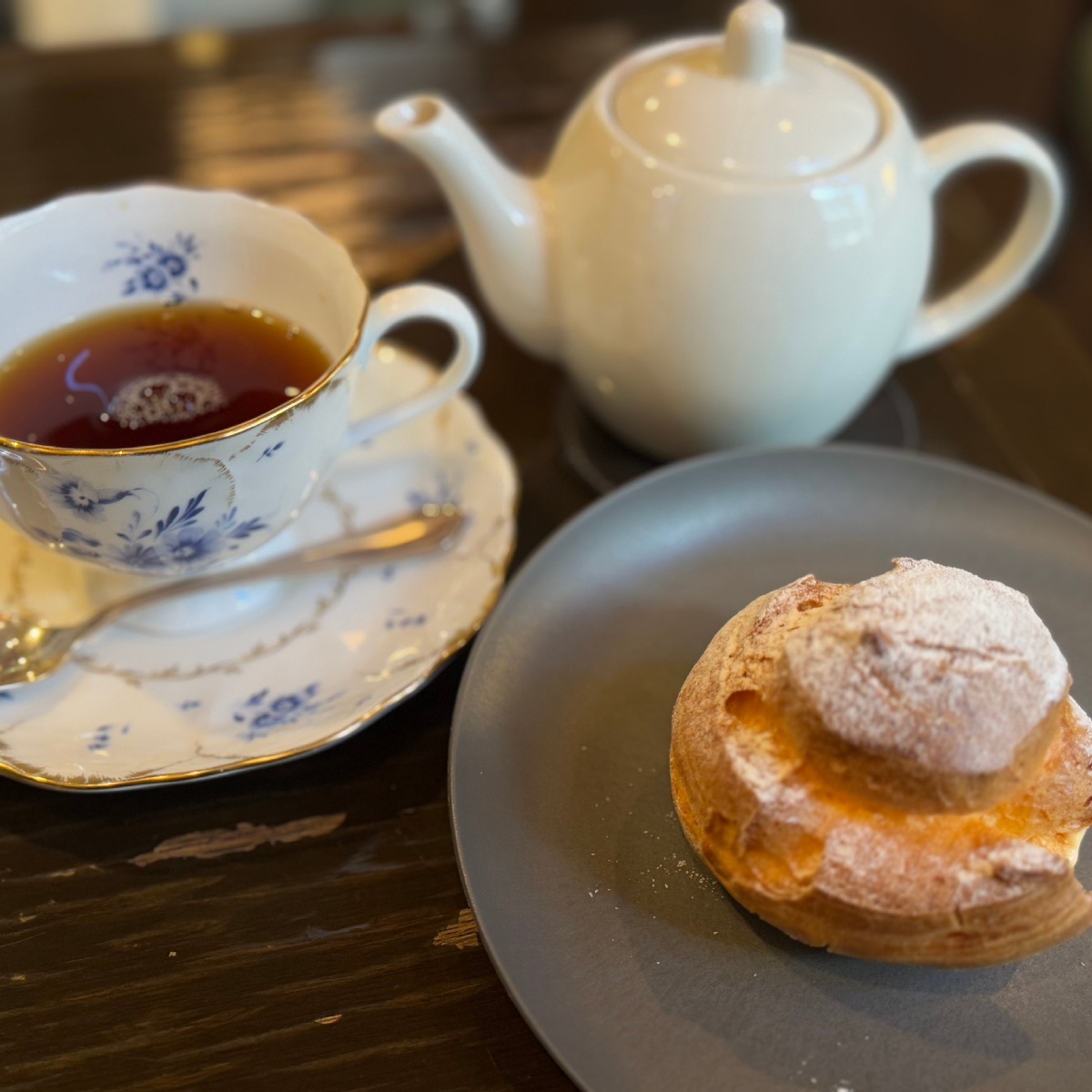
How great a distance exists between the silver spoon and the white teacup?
1.7 inches

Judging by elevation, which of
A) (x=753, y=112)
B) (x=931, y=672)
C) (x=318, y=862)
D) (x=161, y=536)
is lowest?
(x=318, y=862)

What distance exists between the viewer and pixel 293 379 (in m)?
0.88

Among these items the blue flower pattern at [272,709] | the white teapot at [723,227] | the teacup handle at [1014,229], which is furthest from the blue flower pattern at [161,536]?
the teacup handle at [1014,229]

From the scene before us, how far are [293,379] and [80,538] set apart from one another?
21cm

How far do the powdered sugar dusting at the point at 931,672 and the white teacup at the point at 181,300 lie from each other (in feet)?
1.31

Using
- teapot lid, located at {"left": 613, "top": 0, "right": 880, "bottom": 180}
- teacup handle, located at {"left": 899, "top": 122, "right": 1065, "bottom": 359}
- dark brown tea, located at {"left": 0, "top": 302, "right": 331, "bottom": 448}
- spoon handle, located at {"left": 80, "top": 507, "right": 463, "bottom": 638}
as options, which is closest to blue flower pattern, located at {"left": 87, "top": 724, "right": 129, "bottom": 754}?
spoon handle, located at {"left": 80, "top": 507, "right": 463, "bottom": 638}

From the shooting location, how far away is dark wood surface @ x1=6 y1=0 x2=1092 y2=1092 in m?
0.65

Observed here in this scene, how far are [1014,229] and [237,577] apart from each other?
814mm

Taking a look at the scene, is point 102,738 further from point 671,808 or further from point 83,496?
point 671,808

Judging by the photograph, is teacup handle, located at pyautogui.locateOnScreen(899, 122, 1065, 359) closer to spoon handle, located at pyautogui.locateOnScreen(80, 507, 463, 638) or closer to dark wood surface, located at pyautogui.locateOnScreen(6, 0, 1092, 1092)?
dark wood surface, located at pyautogui.locateOnScreen(6, 0, 1092, 1092)

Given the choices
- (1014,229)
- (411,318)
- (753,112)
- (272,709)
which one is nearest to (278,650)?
(272,709)

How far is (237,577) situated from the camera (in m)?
0.90

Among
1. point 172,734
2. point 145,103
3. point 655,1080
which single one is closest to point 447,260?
point 145,103

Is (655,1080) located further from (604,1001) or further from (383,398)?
(383,398)
